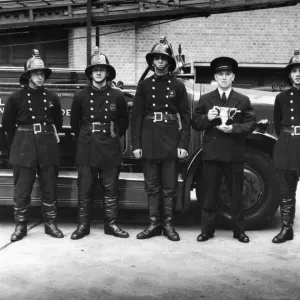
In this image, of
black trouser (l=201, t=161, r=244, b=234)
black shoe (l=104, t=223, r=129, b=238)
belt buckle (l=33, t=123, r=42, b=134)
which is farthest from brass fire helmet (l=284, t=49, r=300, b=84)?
belt buckle (l=33, t=123, r=42, b=134)

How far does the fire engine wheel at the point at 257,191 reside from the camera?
5.35 meters

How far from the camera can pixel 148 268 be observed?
416 cm

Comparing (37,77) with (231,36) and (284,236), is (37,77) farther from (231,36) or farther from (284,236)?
(231,36)

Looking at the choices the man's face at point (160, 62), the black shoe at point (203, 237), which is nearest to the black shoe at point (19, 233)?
the black shoe at point (203, 237)

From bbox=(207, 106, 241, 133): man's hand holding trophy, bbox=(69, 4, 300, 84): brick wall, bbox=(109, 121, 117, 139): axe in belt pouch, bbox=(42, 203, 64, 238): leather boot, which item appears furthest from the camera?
bbox=(69, 4, 300, 84): brick wall

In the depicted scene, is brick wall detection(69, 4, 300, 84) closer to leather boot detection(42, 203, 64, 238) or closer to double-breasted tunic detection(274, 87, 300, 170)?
leather boot detection(42, 203, 64, 238)

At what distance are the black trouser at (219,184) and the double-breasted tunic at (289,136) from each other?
0.40 m

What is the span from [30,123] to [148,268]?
195 centimetres

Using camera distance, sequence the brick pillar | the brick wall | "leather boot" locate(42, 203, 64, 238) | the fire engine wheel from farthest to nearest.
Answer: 1. the brick wall
2. the brick pillar
3. the fire engine wheel
4. "leather boot" locate(42, 203, 64, 238)

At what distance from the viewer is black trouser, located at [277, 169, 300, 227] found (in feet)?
16.7

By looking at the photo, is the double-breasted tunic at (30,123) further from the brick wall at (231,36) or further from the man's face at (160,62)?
the brick wall at (231,36)

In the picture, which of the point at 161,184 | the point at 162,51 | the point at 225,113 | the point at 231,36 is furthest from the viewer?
the point at 231,36

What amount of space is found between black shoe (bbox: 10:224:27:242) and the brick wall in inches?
328

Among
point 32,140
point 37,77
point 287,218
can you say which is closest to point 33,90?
point 37,77
